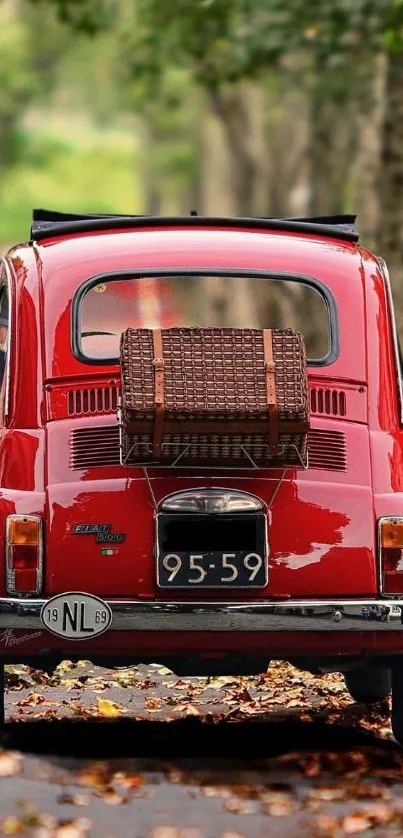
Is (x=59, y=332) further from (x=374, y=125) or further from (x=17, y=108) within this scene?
(x=17, y=108)

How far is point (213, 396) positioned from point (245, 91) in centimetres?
2807

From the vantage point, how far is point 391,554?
7.91 m

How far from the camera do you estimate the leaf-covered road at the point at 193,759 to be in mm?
6609

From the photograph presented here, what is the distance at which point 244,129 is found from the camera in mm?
34562

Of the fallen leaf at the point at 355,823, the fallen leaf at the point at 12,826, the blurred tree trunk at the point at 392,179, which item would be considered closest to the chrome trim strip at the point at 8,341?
the fallen leaf at the point at 12,826

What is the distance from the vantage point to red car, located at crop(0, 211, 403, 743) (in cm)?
777

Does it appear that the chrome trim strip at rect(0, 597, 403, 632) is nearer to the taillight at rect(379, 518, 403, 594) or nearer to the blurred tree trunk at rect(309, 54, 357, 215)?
the taillight at rect(379, 518, 403, 594)

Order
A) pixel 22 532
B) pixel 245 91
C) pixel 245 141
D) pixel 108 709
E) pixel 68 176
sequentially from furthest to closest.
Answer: pixel 68 176 < pixel 245 91 < pixel 245 141 < pixel 108 709 < pixel 22 532

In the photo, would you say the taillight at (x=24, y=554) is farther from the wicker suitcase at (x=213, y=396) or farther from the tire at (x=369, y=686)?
the tire at (x=369, y=686)

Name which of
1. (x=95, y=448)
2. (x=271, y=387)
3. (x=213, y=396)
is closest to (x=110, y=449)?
(x=95, y=448)

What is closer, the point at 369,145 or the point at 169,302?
the point at 169,302

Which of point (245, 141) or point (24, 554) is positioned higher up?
point (245, 141)

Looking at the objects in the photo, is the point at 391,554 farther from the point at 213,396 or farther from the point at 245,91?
the point at 245,91

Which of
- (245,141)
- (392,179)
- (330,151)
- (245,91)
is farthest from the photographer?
(245,91)
